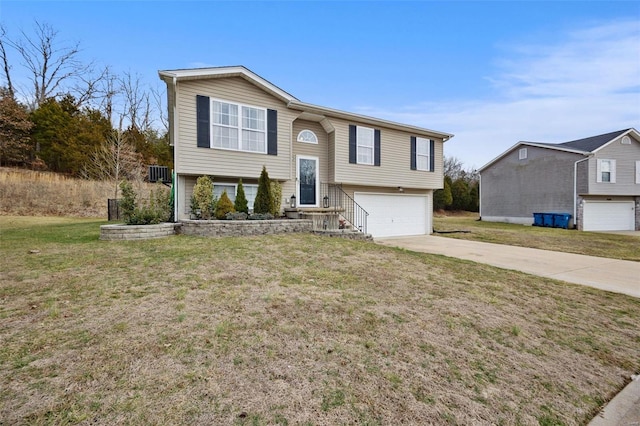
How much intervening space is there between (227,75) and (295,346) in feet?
31.5

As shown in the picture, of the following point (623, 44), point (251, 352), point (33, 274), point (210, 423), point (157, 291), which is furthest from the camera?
point (623, 44)

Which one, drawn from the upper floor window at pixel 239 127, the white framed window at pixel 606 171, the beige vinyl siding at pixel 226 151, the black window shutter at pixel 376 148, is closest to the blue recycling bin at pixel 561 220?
the white framed window at pixel 606 171

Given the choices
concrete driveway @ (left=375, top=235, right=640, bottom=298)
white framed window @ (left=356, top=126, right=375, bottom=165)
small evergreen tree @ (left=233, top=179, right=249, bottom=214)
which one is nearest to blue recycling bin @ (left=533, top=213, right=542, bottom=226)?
concrete driveway @ (left=375, top=235, right=640, bottom=298)

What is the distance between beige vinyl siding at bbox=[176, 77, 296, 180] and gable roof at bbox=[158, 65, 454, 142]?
220 mm

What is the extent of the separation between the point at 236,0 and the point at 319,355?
529 inches

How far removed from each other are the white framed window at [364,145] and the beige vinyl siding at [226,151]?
3131 mm

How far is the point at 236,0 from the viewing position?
1136 cm

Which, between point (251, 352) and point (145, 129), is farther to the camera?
point (145, 129)

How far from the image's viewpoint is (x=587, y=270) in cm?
709

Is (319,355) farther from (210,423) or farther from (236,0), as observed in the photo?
(236,0)

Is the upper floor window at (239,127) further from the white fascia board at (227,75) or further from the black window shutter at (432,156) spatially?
the black window shutter at (432,156)

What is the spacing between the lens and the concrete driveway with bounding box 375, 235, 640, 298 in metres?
6.04

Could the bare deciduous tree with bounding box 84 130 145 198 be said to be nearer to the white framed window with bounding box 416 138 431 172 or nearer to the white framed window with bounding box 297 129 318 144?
the white framed window with bounding box 297 129 318 144

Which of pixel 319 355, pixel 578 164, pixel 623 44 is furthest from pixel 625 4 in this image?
pixel 319 355
